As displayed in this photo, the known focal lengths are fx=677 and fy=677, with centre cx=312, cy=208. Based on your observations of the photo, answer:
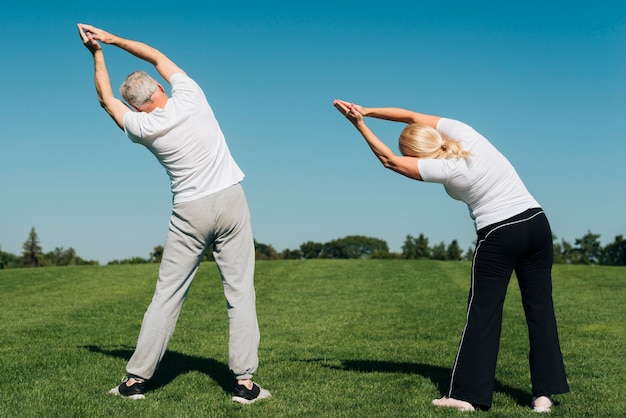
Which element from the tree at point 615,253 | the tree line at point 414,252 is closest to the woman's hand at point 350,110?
the tree line at point 414,252

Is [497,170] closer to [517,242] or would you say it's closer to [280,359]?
[517,242]

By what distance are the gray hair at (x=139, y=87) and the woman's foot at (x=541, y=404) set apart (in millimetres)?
3844

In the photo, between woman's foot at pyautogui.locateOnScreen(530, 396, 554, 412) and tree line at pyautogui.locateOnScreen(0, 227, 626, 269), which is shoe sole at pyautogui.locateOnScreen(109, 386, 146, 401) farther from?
tree line at pyautogui.locateOnScreen(0, 227, 626, 269)

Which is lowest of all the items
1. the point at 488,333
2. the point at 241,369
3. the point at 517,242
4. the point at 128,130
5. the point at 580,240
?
the point at 241,369

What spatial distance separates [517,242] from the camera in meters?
5.21

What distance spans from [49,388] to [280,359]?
2.57 meters

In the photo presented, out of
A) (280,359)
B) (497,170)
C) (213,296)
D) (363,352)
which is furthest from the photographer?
(213,296)

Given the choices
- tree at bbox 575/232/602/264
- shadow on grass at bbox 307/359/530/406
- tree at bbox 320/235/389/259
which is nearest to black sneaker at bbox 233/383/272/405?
shadow on grass at bbox 307/359/530/406

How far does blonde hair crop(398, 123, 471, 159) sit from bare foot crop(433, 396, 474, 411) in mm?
1919

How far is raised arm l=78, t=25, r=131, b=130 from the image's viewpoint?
17.6ft

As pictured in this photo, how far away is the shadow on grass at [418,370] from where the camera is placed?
595cm

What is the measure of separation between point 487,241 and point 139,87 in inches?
117

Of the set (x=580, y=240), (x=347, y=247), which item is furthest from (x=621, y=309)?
(x=347, y=247)

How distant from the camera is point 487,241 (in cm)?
530
